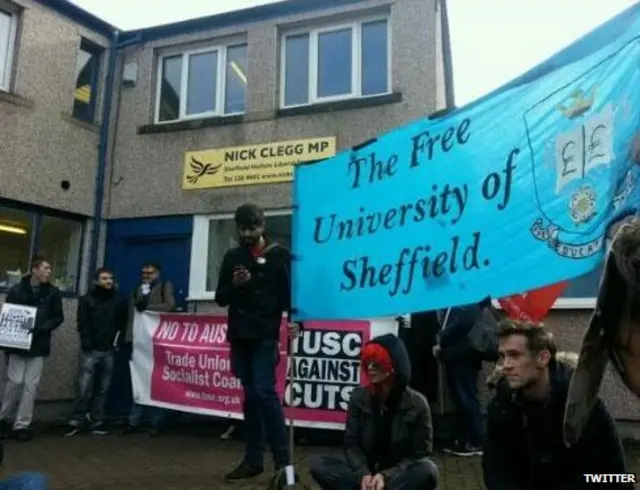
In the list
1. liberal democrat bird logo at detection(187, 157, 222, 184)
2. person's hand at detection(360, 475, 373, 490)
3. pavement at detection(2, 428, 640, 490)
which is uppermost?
liberal democrat bird logo at detection(187, 157, 222, 184)

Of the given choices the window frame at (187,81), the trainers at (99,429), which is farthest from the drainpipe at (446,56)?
the trainers at (99,429)

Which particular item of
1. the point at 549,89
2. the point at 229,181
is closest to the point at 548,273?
the point at 549,89

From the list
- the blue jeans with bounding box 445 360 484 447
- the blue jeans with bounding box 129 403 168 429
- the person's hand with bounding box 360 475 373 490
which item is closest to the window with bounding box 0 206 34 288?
the blue jeans with bounding box 129 403 168 429

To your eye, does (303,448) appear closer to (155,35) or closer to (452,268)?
(452,268)

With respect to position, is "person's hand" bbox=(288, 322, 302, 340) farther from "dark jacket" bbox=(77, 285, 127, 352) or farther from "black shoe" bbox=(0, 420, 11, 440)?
"black shoe" bbox=(0, 420, 11, 440)

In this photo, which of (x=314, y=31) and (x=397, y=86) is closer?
(x=397, y=86)

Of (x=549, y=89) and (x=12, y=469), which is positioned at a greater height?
(x=549, y=89)

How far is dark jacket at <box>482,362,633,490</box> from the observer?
263cm

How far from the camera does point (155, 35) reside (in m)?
10.6

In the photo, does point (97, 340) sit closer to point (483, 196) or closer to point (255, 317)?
point (255, 317)

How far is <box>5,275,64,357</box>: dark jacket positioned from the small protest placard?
2.7 inches

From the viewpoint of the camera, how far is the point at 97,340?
328 inches

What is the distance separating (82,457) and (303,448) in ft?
7.52

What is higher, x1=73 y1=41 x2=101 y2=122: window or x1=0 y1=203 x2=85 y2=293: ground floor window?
x1=73 y1=41 x2=101 y2=122: window
